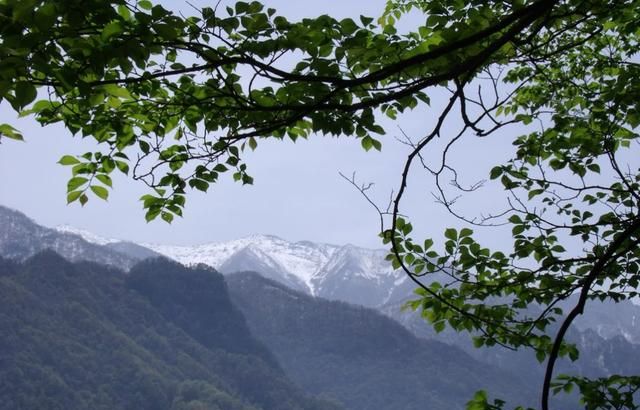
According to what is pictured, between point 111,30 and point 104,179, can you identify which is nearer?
point 111,30

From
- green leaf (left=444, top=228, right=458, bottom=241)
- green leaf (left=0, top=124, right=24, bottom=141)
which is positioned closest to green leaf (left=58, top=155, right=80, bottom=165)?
green leaf (left=0, top=124, right=24, bottom=141)

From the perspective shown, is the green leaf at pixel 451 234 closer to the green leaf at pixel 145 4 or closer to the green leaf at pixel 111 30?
the green leaf at pixel 145 4

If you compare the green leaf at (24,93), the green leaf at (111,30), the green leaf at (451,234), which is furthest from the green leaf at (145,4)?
the green leaf at (451,234)

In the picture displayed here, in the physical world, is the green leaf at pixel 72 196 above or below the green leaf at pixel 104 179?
below

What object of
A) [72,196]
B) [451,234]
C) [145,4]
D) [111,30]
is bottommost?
[72,196]

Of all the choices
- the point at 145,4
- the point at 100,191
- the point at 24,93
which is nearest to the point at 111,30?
the point at 24,93

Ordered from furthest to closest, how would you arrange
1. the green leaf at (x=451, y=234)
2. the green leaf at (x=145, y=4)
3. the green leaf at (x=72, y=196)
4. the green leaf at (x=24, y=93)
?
1. the green leaf at (x=451, y=234)
2. the green leaf at (x=72, y=196)
3. the green leaf at (x=145, y=4)
4. the green leaf at (x=24, y=93)

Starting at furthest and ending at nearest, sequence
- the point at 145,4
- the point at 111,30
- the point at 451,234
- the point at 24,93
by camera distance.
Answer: the point at 451,234 → the point at 145,4 → the point at 111,30 → the point at 24,93

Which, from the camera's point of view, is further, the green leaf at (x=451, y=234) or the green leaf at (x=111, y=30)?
the green leaf at (x=451, y=234)

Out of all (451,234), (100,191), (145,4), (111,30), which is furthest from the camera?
(451,234)

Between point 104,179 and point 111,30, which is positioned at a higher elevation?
point 111,30

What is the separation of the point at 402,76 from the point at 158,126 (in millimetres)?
1757

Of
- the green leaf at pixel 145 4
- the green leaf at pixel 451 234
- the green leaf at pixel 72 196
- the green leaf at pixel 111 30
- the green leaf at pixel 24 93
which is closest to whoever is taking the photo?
the green leaf at pixel 24 93

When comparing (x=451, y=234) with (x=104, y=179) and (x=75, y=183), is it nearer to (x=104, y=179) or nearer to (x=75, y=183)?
(x=104, y=179)
